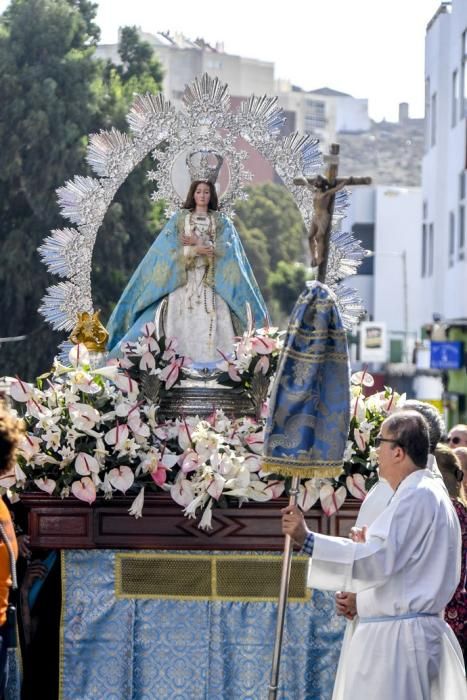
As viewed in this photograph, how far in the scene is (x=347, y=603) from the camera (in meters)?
6.75

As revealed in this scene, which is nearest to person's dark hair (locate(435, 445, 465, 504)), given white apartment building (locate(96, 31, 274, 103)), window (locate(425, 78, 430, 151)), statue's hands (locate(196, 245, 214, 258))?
statue's hands (locate(196, 245, 214, 258))

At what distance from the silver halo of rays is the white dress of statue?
0.28 metres

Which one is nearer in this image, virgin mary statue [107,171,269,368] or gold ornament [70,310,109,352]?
gold ornament [70,310,109,352]

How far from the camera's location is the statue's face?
962 centimetres

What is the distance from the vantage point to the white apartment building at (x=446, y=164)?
87.8ft

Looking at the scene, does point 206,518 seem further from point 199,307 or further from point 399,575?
point 199,307

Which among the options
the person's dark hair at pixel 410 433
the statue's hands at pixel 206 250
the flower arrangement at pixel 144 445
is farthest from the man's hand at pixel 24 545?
the statue's hands at pixel 206 250

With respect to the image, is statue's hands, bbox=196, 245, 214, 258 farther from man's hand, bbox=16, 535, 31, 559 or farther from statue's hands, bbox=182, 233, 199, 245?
man's hand, bbox=16, 535, 31, 559

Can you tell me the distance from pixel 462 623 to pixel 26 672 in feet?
6.93

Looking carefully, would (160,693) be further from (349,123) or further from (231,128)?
(349,123)

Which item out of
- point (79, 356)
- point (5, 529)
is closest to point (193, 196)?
point (79, 356)

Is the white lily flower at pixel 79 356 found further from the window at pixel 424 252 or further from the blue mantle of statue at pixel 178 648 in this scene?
the window at pixel 424 252

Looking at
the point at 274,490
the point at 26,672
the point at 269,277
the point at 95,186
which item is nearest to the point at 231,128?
the point at 95,186

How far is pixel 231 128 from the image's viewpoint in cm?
984
